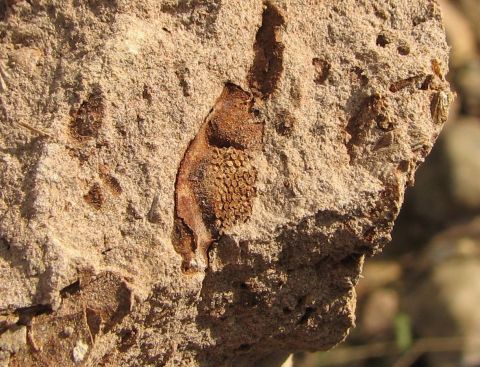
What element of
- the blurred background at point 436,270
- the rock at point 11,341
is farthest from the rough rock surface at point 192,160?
the blurred background at point 436,270

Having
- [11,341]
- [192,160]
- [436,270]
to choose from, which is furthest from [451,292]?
[11,341]

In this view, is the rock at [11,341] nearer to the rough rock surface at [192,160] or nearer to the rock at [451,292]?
the rough rock surface at [192,160]

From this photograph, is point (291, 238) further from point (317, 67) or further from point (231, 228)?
point (317, 67)

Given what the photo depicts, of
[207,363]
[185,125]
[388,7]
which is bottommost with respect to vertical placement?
[207,363]

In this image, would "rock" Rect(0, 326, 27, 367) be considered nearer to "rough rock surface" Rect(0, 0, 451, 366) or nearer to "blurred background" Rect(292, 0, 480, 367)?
"rough rock surface" Rect(0, 0, 451, 366)

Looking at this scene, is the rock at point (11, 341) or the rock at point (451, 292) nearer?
the rock at point (11, 341)

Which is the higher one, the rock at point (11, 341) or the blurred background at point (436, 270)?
the blurred background at point (436, 270)

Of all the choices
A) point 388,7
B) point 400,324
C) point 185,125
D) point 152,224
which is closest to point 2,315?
point 152,224
